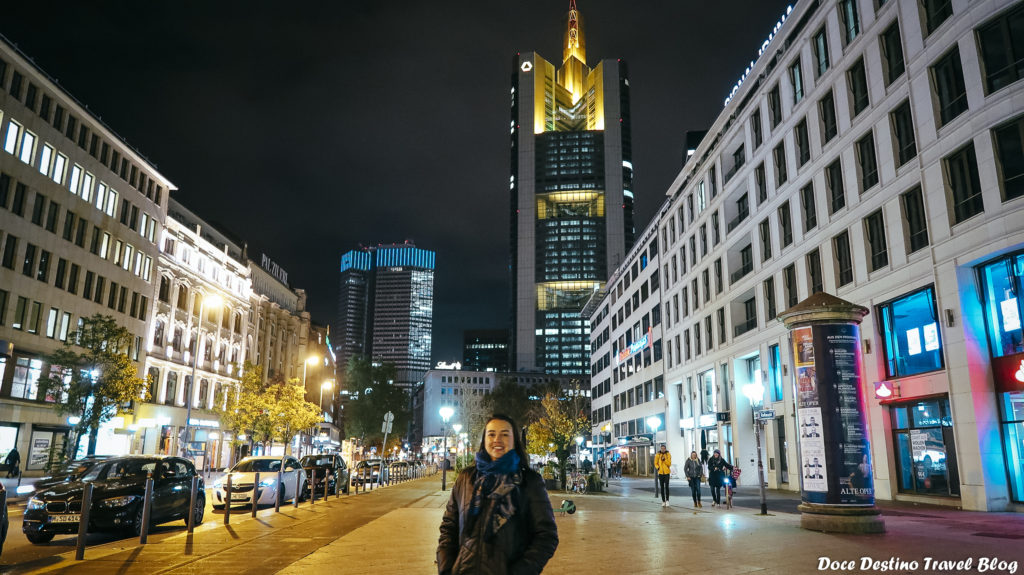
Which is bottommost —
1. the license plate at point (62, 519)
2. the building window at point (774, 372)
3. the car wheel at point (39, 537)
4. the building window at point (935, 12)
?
the car wheel at point (39, 537)

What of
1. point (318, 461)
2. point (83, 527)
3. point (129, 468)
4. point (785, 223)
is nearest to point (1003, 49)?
point (785, 223)

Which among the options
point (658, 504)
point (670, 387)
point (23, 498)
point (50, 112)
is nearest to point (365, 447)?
point (670, 387)

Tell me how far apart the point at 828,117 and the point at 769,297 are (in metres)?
9.84

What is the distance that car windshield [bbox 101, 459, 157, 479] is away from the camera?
14.0 m

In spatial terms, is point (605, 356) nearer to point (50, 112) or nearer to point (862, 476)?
point (50, 112)

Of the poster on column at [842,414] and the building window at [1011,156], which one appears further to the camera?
the building window at [1011,156]

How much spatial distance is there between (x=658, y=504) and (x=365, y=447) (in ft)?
220

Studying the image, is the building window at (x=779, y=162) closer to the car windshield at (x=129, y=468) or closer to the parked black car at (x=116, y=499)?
the parked black car at (x=116, y=499)

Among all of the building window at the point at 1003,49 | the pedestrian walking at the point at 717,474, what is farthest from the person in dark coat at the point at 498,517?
the building window at the point at 1003,49

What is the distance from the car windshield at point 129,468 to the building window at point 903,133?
2509 centimetres

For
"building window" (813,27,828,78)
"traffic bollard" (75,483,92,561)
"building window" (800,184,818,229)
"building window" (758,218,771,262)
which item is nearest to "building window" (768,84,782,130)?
"building window" (813,27,828,78)

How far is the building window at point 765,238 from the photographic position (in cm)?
3469

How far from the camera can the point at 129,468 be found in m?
14.4

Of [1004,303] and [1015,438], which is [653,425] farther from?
[1004,303]
